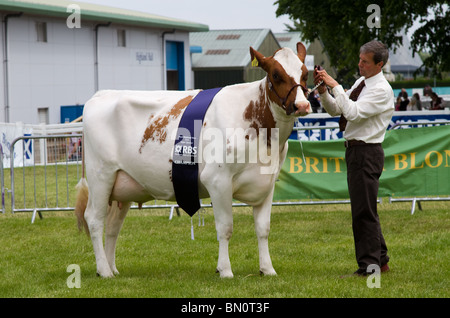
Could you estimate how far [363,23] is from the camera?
92.2 feet

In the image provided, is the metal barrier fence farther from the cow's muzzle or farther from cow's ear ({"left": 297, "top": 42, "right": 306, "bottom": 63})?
the cow's muzzle

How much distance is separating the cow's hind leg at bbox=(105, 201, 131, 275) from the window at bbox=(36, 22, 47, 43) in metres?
30.7

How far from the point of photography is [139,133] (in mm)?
7762

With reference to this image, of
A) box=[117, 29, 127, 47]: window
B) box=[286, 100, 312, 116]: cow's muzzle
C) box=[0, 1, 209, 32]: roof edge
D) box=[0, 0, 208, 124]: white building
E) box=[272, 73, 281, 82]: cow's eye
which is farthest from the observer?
box=[117, 29, 127, 47]: window

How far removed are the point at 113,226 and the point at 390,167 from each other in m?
5.68

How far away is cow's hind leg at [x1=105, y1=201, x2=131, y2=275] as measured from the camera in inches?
327

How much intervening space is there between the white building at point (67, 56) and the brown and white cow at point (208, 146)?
23320mm

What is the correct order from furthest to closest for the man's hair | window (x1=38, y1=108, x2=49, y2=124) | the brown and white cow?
window (x1=38, y1=108, x2=49, y2=124) → the man's hair → the brown and white cow

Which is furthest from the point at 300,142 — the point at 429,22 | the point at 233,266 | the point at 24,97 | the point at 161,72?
the point at 161,72

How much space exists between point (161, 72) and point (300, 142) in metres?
36.0

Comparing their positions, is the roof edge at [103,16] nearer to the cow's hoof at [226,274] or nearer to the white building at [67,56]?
the white building at [67,56]

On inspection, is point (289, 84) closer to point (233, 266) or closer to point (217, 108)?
point (217, 108)

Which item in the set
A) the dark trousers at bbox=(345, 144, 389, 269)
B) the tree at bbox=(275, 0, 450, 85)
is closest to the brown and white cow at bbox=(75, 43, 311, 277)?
the dark trousers at bbox=(345, 144, 389, 269)

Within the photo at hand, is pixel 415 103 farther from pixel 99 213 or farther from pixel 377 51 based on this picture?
pixel 99 213
